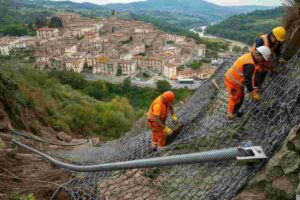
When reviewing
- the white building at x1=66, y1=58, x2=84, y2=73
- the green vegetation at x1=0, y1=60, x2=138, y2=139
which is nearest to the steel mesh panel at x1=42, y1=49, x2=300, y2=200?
the green vegetation at x1=0, y1=60, x2=138, y2=139

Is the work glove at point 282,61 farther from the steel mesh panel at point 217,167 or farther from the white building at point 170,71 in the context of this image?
the white building at point 170,71

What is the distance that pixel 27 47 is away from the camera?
73.9m

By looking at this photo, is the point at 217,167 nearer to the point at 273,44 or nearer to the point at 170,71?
the point at 273,44

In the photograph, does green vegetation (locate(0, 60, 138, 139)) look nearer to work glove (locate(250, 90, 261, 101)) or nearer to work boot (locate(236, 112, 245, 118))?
work boot (locate(236, 112, 245, 118))

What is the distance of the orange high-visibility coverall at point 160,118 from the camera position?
605cm

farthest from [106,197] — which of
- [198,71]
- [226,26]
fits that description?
[226,26]

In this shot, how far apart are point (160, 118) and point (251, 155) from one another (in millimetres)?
3440

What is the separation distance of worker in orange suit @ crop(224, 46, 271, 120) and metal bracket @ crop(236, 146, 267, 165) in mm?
2018

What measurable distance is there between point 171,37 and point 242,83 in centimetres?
8814

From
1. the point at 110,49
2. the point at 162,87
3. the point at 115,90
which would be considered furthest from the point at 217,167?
the point at 110,49

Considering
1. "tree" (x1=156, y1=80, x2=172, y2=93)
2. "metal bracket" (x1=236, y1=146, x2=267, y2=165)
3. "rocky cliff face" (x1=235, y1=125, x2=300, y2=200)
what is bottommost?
"tree" (x1=156, y1=80, x2=172, y2=93)

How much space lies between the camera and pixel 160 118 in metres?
6.21

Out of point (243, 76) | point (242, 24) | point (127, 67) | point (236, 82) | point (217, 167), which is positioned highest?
point (243, 76)

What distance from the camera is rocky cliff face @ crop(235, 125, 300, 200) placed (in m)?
2.73
